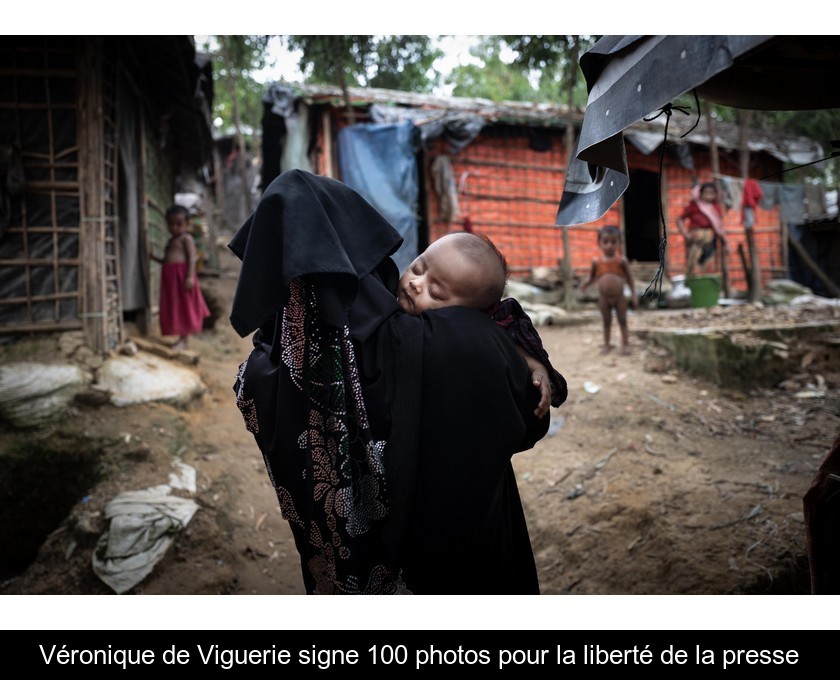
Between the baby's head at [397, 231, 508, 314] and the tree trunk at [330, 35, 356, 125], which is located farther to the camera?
the tree trunk at [330, 35, 356, 125]

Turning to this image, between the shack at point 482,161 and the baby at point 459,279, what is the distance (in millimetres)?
6470

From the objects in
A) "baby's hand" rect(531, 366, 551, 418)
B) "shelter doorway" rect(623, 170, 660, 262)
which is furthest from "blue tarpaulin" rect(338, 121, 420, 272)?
"baby's hand" rect(531, 366, 551, 418)

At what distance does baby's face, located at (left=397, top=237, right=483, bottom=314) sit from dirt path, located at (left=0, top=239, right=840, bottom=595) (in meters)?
2.10

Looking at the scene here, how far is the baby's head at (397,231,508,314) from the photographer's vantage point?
1.32 meters

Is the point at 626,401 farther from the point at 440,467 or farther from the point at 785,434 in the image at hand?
the point at 440,467

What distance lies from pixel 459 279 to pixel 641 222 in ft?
45.9

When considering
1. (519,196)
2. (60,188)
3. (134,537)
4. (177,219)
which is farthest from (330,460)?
(519,196)

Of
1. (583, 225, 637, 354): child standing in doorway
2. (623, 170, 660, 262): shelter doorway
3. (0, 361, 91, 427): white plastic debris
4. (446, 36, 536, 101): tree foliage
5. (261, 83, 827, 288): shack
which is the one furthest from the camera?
(446, 36, 536, 101): tree foliage

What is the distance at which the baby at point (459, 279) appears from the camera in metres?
1.32

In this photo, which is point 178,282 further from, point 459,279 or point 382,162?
point 459,279

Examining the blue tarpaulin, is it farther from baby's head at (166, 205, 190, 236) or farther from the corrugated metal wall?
baby's head at (166, 205, 190, 236)

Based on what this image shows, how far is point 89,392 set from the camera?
4055 mm

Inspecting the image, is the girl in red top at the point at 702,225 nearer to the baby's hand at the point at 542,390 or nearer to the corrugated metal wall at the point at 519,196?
the corrugated metal wall at the point at 519,196
